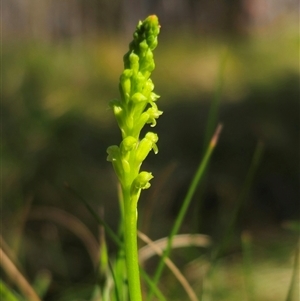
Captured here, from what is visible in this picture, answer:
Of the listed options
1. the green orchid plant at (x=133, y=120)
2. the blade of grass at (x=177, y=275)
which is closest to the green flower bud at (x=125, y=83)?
the green orchid plant at (x=133, y=120)

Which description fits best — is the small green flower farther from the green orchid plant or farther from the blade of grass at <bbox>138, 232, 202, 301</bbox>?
the blade of grass at <bbox>138, 232, 202, 301</bbox>

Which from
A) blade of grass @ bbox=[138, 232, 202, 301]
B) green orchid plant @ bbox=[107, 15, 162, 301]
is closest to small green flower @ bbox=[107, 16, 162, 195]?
green orchid plant @ bbox=[107, 15, 162, 301]

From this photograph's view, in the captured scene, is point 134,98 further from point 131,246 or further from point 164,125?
point 164,125

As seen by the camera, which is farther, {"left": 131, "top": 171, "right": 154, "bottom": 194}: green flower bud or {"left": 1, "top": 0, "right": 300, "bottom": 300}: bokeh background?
{"left": 1, "top": 0, "right": 300, "bottom": 300}: bokeh background

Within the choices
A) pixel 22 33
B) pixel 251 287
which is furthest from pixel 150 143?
pixel 22 33

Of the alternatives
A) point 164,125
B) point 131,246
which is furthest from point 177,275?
point 164,125

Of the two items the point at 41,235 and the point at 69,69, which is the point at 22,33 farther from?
the point at 41,235

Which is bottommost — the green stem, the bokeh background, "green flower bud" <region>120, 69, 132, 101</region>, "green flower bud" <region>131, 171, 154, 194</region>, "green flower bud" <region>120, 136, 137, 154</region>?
the bokeh background

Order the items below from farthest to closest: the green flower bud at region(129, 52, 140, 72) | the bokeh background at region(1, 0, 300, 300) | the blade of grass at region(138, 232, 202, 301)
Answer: the bokeh background at region(1, 0, 300, 300) < the blade of grass at region(138, 232, 202, 301) < the green flower bud at region(129, 52, 140, 72)
